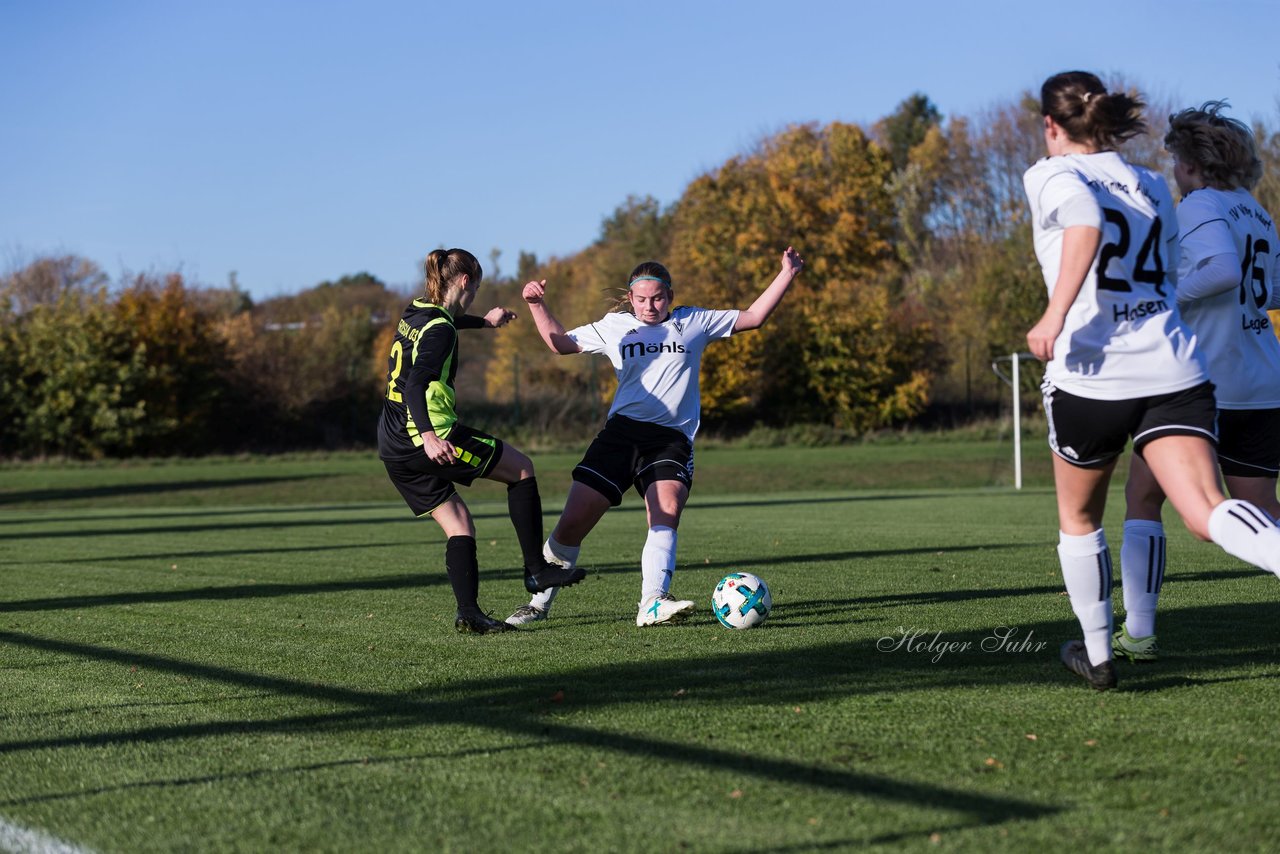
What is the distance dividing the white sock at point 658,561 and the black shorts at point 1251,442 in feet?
8.84

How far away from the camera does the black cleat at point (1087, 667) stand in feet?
15.4

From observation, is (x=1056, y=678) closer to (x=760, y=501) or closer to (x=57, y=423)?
(x=760, y=501)

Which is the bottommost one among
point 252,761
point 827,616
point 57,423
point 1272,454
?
point 57,423

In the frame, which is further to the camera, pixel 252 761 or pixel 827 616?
pixel 827 616

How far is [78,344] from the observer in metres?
41.2

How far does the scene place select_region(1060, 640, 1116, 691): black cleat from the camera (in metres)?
4.68

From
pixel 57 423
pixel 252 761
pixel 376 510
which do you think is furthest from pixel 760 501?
pixel 57 423

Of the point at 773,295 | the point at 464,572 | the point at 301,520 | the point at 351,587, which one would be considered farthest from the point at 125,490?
the point at 773,295

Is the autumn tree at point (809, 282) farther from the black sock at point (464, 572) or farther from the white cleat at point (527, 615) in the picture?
the black sock at point (464, 572)

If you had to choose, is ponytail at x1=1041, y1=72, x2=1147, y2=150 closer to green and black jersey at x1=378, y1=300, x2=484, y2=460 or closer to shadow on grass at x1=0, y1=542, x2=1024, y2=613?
green and black jersey at x1=378, y1=300, x2=484, y2=460

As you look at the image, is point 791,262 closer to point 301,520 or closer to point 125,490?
point 301,520

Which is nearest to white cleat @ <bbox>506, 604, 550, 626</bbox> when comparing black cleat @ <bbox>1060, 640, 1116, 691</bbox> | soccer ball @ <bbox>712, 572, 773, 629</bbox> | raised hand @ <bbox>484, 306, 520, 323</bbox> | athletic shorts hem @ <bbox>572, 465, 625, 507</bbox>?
athletic shorts hem @ <bbox>572, 465, 625, 507</bbox>

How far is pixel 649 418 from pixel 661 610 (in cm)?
106

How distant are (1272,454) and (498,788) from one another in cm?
342
